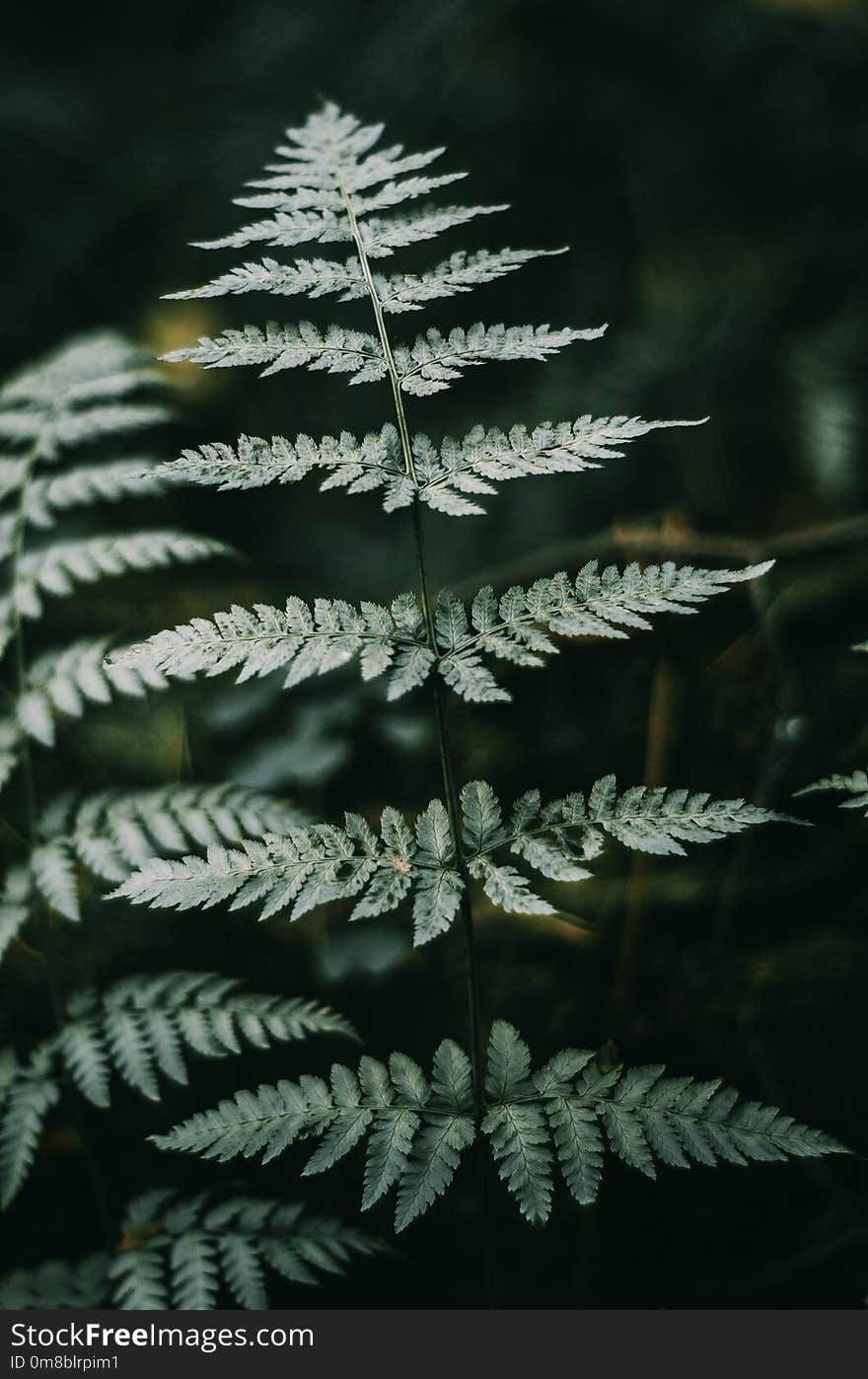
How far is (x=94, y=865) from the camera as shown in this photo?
192 centimetres

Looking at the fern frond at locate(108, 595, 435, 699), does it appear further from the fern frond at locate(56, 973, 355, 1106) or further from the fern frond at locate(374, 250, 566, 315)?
the fern frond at locate(56, 973, 355, 1106)

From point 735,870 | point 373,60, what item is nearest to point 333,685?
point 735,870

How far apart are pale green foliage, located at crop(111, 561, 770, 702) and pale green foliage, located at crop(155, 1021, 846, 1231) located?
67 cm

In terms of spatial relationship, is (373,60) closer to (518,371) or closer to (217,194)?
(217,194)

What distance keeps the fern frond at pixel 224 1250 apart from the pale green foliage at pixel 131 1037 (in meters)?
0.26

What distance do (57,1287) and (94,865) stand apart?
2.69 feet

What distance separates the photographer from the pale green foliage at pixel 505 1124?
1364 millimetres

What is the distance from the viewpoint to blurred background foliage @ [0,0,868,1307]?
2.09m

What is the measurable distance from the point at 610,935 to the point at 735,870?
35 centimetres

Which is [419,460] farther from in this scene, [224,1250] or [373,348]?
[224,1250]

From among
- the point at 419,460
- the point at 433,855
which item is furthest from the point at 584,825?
the point at 419,460

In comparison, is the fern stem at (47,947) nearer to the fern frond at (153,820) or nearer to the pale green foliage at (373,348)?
the fern frond at (153,820)

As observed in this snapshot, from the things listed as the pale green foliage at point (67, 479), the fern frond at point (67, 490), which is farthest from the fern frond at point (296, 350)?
the fern frond at point (67, 490)

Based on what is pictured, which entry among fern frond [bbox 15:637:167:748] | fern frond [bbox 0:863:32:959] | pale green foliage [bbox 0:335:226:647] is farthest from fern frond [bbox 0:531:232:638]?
fern frond [bbox 0:863:32:959]
